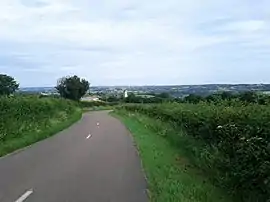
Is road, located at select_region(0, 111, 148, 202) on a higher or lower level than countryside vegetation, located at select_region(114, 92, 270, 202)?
lower

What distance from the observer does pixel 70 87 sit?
12612 centimetres

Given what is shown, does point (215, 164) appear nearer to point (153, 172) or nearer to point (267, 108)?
point (153, 172)

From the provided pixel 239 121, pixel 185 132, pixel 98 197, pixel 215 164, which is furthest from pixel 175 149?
pixel 98 197

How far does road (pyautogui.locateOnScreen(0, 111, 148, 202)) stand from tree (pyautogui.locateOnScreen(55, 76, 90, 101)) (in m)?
107

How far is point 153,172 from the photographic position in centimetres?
1349

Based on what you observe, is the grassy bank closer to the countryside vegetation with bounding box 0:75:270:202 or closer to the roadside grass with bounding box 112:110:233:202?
the countryside vegetation with bounding box 0:75:270:202

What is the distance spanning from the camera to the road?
1003cm

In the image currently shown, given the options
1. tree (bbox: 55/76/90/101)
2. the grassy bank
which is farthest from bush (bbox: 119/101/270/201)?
tree (bbox: 55/76/90/101)

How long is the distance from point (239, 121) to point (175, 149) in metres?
8.70

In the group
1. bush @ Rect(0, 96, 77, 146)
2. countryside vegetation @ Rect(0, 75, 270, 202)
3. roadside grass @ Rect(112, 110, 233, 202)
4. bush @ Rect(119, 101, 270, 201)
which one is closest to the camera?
bush @ Rect(119, 101, 270, 201)

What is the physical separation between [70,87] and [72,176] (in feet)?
375

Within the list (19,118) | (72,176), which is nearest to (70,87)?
(19,118)

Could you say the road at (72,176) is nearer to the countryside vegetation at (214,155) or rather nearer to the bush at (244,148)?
the countryside vegetation at (214,155)

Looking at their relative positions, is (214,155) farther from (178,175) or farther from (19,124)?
(19,124)
